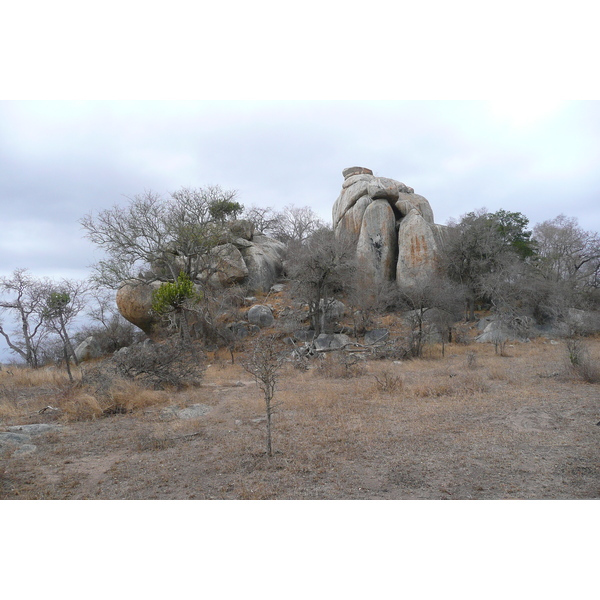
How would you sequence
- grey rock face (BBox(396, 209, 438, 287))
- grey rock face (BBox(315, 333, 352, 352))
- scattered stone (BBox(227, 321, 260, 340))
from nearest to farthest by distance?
grey rock face (BBox(315, 333, 352, 352))
scattered stone (BBox(227, 321, 260, 340))
grey rock face (BBox(396, 209, 438, 287))

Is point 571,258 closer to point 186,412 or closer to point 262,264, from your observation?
point 262,264

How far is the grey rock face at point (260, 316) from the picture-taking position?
22281 mm

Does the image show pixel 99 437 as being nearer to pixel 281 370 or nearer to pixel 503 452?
pixel 503 452

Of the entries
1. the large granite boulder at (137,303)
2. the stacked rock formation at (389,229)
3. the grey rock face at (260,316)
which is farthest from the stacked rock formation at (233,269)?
the stacked rock formation at (389,229)

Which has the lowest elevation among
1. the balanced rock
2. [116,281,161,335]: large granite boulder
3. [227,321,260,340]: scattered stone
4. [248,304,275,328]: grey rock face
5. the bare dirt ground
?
the bare dirt ground

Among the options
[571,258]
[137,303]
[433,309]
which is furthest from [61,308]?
[571,258]

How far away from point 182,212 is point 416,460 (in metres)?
20.1

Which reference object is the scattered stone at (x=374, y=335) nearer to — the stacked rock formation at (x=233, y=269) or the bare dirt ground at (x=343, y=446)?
the bare dirt ground at (x=343, y=446)

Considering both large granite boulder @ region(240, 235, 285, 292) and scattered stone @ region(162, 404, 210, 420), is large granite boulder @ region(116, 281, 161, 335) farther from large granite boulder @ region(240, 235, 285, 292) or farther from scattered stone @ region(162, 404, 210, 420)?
scattered stone @ region(162, 404, 210, 420)

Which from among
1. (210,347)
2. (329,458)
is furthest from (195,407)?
(210,347)

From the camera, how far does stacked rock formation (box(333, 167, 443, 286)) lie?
2506cm

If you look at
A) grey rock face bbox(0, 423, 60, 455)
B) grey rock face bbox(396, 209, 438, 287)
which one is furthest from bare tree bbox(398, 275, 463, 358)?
grey rock face bbox(0, 423, 60, 455)

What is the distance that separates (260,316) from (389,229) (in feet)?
35.9

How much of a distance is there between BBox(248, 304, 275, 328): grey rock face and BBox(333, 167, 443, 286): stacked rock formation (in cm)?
694
